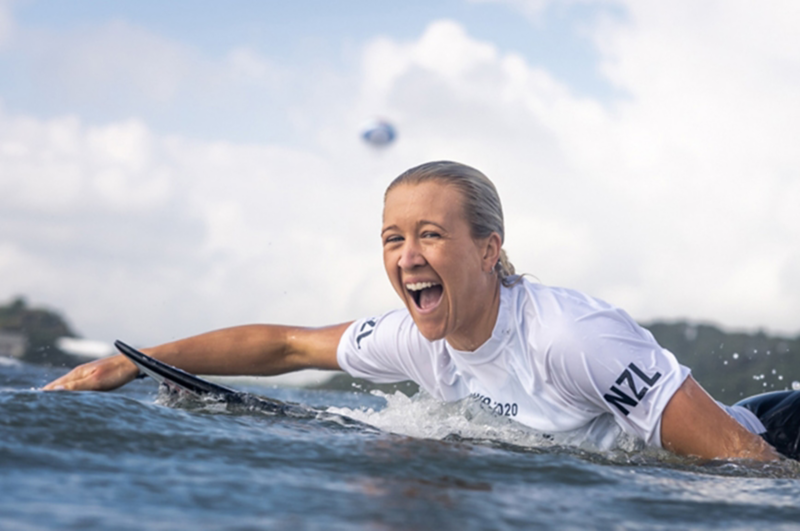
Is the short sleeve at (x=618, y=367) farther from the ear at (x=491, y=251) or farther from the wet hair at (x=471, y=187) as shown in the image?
the wet hair at (x=471, y=187)

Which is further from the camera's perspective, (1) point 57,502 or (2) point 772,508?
(2) point 772,508

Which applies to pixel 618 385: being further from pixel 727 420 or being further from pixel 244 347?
pixel 244 347

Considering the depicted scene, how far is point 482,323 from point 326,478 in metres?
1.55

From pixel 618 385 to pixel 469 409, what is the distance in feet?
3.41

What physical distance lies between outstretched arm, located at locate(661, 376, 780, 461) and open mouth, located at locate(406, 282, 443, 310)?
1.23 metres

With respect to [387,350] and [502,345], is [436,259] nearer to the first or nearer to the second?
[502,345]

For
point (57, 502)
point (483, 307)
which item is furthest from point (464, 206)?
point (57, 502)

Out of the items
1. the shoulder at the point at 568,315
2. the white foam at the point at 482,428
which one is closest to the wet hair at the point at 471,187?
the shoulder at the point at 568,315

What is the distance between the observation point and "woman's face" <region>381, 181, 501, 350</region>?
3.75 metres

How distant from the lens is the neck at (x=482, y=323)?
397 centimetres

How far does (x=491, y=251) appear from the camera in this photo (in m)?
3.99

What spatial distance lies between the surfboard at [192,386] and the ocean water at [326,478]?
0.33 meters

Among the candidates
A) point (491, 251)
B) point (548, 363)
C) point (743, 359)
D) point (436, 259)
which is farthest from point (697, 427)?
point (743, 359)

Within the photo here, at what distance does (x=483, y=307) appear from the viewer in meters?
3.96
